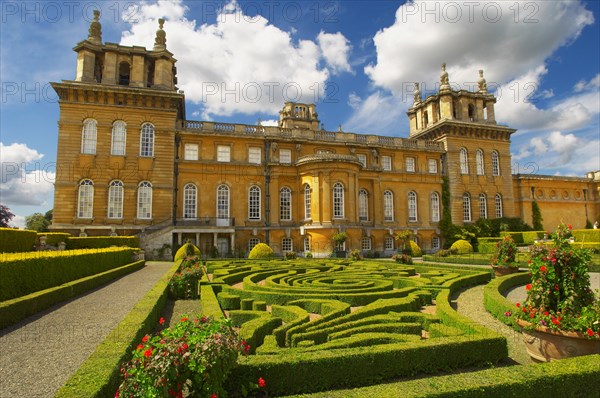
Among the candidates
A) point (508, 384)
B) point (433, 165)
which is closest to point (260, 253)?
point (508, 384)

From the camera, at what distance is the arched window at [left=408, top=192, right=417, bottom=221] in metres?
33.3

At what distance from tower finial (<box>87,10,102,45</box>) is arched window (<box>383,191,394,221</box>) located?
88.4 ft

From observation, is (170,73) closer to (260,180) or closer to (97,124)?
(97,124)


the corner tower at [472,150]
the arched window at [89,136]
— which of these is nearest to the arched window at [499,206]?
the corner tower at [472,150]

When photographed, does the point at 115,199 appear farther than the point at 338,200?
No

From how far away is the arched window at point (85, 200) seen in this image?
25.0m

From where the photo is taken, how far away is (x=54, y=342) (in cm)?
633

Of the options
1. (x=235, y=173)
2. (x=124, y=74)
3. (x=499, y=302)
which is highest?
(x=124, y=74)

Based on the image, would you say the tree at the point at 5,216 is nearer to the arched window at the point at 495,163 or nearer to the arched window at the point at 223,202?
the arched window at the point at 223,202

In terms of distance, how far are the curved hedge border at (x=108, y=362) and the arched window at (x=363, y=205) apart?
25635mm

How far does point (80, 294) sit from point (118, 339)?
727 cm

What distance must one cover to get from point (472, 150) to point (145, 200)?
3042 cm

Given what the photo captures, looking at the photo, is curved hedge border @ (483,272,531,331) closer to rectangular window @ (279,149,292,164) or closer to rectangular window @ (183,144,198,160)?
rectangular window @ (279,149,292,164)

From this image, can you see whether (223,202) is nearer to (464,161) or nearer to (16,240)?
(16,240)
